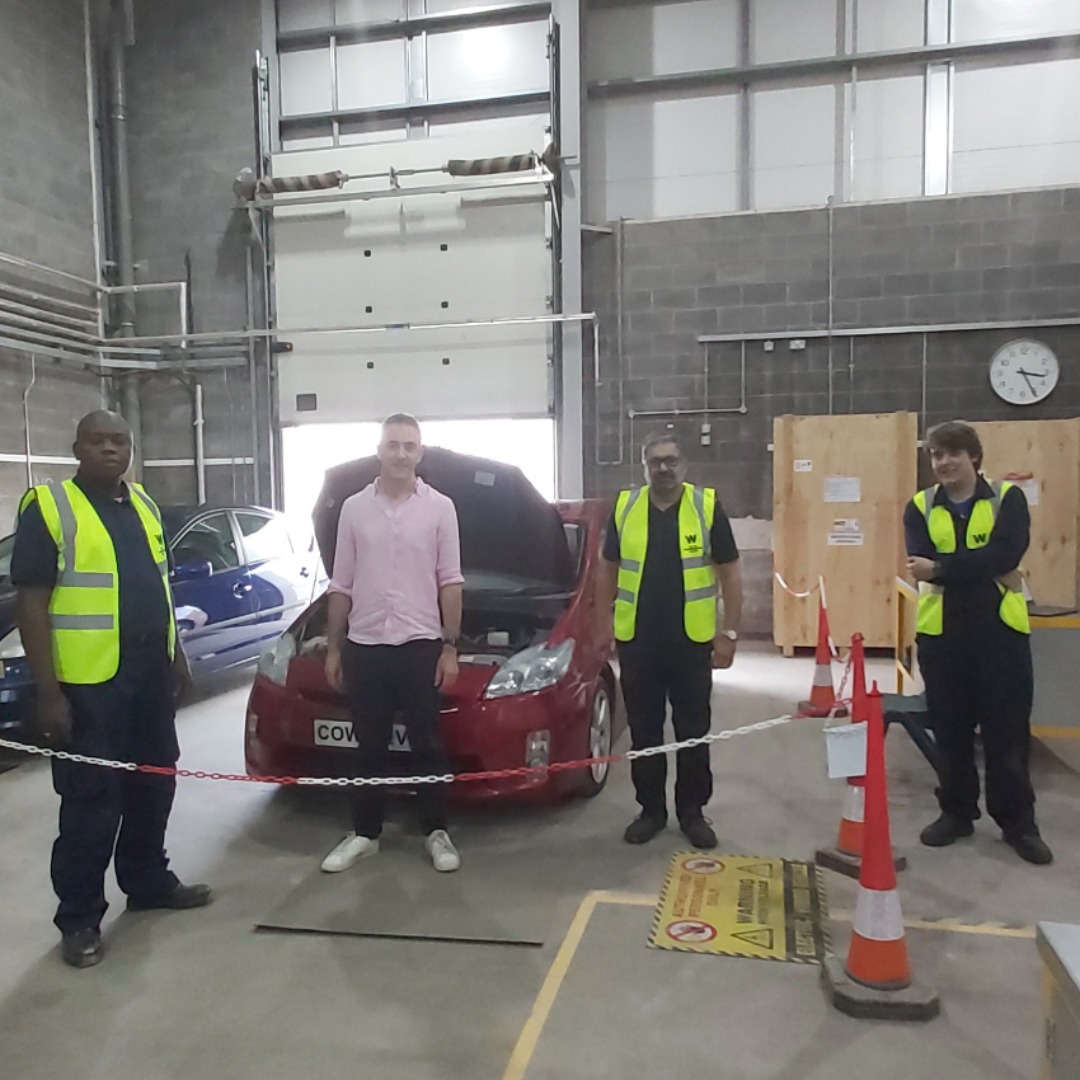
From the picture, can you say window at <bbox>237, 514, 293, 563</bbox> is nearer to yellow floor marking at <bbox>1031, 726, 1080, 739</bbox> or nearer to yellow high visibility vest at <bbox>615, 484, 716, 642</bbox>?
yellow high visibility vest at <bbox>615, 484, 716, 642</bbox>

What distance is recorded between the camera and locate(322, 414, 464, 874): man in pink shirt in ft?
11.1

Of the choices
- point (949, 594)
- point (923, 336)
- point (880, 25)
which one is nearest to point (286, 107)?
point (880, 25)

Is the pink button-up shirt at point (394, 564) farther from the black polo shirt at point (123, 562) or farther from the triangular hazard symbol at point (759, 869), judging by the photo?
the triangular hazard symbol at point (759, 869)

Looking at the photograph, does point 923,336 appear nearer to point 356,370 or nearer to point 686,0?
point 686,0

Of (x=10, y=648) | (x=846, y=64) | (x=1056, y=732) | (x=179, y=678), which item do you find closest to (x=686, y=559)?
(x=179, y=678)

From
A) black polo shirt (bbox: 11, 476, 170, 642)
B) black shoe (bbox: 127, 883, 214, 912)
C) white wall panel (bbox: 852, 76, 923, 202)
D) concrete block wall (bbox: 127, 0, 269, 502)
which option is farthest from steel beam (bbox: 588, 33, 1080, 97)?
black shoe (bbox: 127, 883, 214, 912)

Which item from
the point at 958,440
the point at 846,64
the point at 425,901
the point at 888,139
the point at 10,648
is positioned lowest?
the point at 425,901

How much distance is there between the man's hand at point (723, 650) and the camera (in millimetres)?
3602

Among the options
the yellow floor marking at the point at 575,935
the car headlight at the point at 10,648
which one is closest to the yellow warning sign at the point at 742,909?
the yellow floor marking at the point at 575,935

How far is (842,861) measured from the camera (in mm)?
3379

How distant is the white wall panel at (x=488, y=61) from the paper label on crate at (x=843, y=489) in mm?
4691

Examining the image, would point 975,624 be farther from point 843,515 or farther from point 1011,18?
point 1011,18

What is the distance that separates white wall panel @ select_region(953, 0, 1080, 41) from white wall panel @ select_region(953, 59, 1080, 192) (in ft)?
0.92

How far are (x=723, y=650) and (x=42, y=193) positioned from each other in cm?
839
